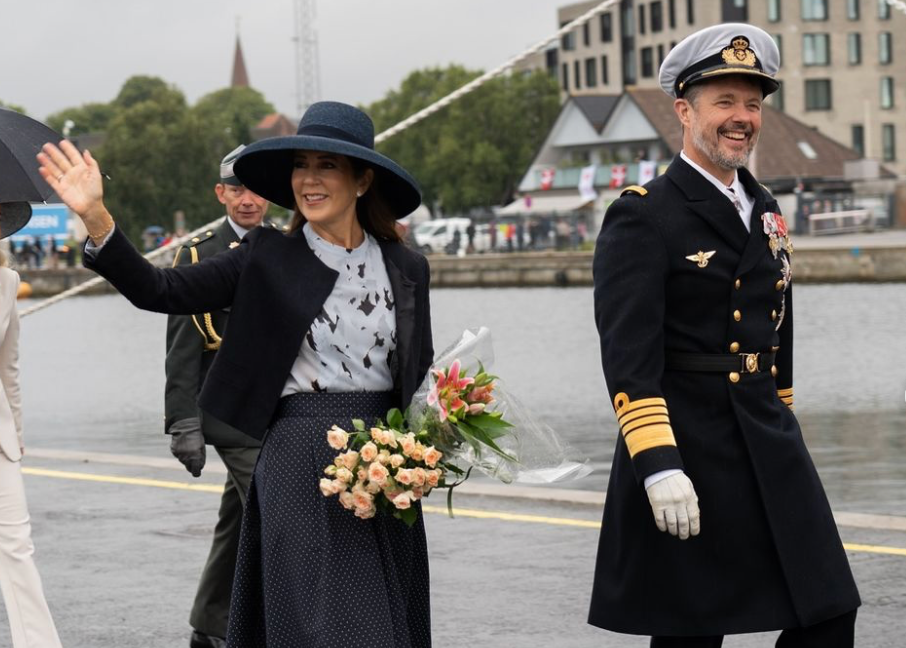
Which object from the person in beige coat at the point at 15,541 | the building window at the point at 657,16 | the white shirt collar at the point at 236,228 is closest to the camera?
the person in beige coat at the point at 15,541

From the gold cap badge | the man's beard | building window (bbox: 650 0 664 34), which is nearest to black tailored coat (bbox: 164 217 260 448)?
the man's beard

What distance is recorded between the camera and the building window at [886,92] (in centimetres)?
9656

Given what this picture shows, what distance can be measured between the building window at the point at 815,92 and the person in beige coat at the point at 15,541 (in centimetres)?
9251

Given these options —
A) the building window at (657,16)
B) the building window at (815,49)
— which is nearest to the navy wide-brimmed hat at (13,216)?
the building window at (815,49)

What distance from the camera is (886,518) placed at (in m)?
9.06

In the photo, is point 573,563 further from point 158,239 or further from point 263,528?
point 158,239

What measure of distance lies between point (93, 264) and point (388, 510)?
1.01m

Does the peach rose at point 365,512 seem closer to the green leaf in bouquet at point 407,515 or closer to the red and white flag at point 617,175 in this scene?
the green leaf in bouquet at point 407,515

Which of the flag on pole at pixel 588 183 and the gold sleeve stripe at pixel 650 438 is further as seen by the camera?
the flag on pole at pixel 588 183

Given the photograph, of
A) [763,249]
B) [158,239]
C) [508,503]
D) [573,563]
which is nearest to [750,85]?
[763,249]

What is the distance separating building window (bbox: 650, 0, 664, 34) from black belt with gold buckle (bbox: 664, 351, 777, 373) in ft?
318

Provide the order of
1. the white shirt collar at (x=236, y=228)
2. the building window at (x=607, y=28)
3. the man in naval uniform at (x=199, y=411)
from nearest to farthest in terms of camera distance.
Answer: the man in naval uniform at (x=199, y=411) → the white shirt collar at (x=236, y=228) → the building window at (x=607, y=28)

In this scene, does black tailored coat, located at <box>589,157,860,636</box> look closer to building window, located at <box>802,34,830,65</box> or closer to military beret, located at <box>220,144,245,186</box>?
military beret, located at <box>220,144,245,186</box>

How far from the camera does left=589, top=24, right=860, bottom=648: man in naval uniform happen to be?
4434mm
